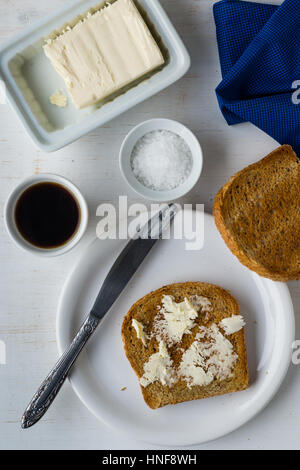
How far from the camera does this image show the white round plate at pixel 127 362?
128cm

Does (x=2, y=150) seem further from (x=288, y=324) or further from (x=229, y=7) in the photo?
(x=288, y=324)

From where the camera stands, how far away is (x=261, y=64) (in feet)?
4.21

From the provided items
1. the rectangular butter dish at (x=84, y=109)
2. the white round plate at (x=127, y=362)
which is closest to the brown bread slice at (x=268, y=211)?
the white round plate at (x=127, y=362)

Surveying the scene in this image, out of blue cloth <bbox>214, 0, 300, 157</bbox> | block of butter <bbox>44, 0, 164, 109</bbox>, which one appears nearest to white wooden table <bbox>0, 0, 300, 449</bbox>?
blue cloth <bbox>214, 0, 300, 157</bbox>

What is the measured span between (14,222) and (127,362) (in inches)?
19.5

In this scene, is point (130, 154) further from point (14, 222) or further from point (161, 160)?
point (14, 222)

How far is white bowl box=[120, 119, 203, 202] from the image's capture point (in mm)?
1239

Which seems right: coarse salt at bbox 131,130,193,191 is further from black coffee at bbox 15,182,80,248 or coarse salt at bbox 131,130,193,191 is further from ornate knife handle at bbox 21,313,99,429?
ornate knife handle at bbox 21,313,99,429

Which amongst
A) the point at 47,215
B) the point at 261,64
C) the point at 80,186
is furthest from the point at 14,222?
the point at 261,64

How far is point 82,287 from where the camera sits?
4.30ft

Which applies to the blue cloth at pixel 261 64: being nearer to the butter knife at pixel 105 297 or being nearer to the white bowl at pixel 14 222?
the butter knife at pixel 105 297

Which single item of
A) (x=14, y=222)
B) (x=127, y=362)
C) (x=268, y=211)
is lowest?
(x=127, y=362)
